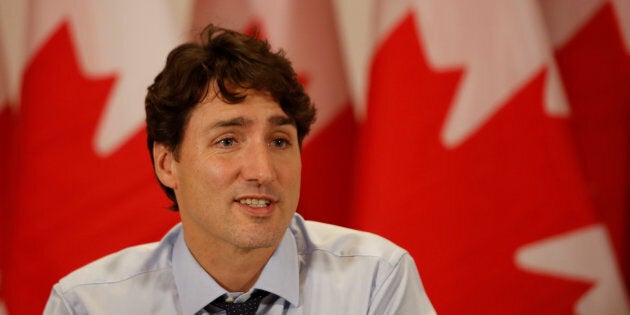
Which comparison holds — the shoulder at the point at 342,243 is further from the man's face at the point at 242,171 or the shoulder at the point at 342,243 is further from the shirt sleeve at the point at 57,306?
the shirt sleeve at the point at 57,306

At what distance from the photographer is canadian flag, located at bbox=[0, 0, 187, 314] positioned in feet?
7.06

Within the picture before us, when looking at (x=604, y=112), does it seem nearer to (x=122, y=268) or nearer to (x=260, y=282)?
(x=260, y=282)

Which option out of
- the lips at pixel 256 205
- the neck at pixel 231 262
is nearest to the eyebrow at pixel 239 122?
the lips at pixel 256 205

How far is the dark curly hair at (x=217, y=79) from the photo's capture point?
59.0 inches

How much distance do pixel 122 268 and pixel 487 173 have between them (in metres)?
1.11

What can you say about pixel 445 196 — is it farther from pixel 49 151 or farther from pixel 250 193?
pixel 49 151

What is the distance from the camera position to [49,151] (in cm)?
218

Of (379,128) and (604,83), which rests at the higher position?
(604,83)

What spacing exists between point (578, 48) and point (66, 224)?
71.8 inches

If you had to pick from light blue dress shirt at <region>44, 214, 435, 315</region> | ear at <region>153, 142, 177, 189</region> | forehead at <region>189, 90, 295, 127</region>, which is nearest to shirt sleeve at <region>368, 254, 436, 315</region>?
light blue dress shirt at <region>44, 214, 435, 315</region>

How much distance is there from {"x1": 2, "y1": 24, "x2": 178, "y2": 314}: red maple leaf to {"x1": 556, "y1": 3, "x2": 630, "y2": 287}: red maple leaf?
1.46 metres

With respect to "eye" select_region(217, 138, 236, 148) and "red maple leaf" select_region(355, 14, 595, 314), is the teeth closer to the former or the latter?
"eye" select_region(217, 138, 236, 148)

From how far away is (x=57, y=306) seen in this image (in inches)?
61.8

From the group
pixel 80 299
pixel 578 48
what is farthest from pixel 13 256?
pixel 578 48
